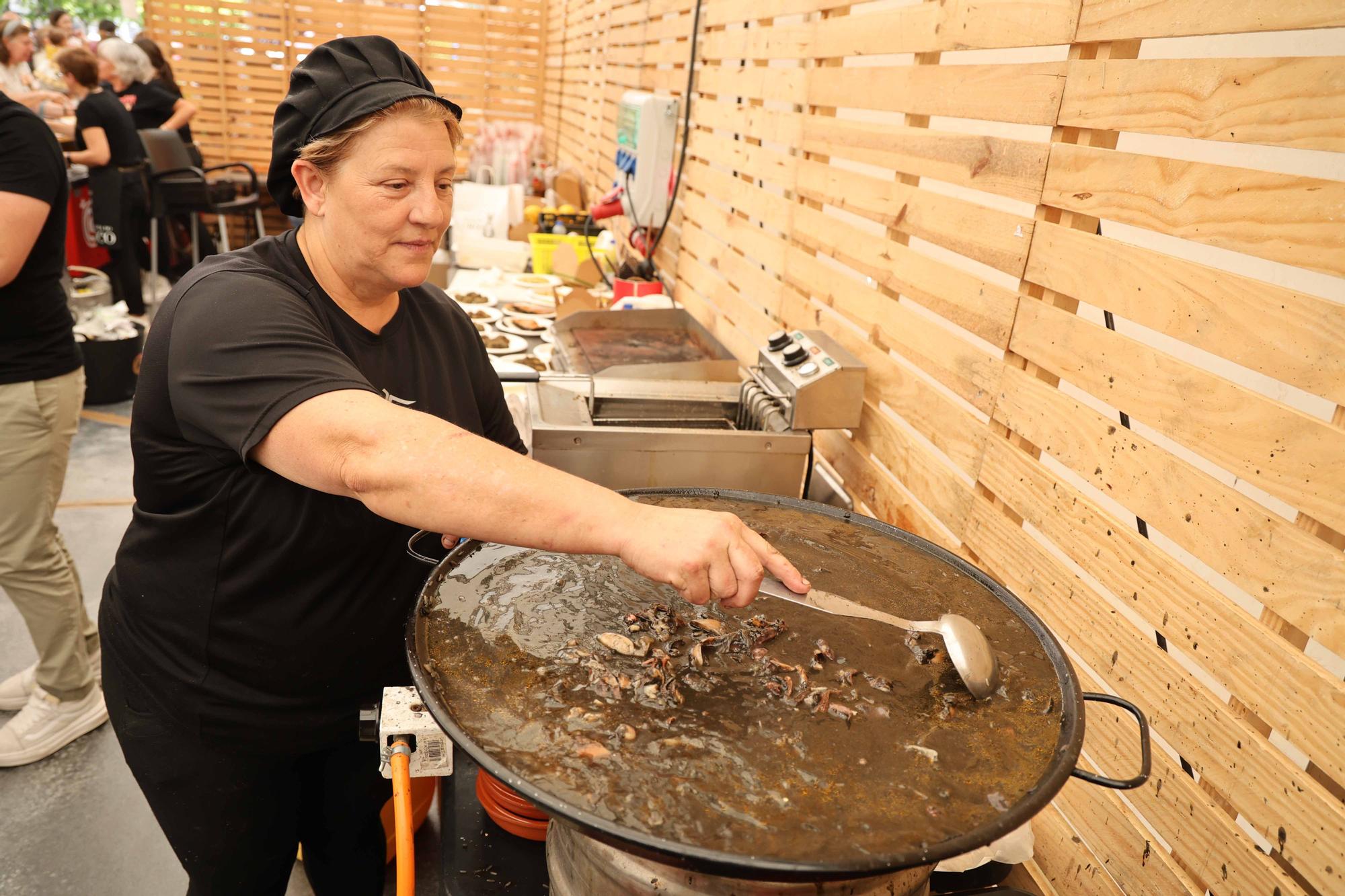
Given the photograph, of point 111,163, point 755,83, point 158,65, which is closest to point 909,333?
point 755,83

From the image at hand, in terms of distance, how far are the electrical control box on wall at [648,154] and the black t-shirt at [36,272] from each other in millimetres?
2269

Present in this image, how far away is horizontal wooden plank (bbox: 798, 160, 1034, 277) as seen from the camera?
64.9 inches

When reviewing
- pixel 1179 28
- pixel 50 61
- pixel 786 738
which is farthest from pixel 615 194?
pixel 50 61

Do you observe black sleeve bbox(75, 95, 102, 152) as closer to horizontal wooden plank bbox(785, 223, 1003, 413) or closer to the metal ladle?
horizontal wooden plank bbox(785, 223, 1003, 413)

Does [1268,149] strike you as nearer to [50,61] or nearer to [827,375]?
[827,375]

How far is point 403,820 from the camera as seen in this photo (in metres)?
1.22

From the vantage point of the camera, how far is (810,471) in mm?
2270

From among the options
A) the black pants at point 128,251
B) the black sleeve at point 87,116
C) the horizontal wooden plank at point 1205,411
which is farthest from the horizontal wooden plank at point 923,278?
the black pants at point 128,251

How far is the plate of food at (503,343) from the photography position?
348 centimetres

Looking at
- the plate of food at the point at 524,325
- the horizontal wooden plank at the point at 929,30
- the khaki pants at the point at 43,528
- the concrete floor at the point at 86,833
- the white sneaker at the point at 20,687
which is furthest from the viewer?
the plate of food at the point at 524,325

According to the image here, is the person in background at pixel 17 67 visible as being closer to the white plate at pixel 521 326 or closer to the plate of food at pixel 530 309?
the plate of food at pixel 530 309

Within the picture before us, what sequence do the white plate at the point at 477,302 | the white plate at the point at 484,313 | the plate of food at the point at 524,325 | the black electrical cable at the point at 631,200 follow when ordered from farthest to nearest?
1. the white plate at the point at 477,302
2. the black electrical cable at the point at 631,200
3. the white plate at the point at 484,313
4. the plate of food at the point at 524,325

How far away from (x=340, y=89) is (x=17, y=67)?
27.5ft

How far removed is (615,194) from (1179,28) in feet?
11.1
